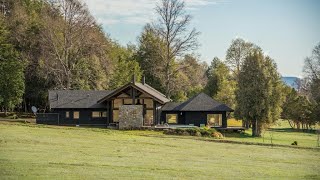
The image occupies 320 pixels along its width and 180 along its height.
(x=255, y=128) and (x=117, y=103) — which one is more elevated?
(x=117, y=103)

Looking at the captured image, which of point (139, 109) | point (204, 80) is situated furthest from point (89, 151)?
point (204, 80)

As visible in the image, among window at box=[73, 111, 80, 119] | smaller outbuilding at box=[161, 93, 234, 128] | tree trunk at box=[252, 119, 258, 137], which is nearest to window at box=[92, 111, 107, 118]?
window at box=[73, 111, 80, 119]

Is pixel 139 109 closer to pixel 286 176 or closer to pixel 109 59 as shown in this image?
pixel 109 59

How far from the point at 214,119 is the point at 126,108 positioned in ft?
30.0

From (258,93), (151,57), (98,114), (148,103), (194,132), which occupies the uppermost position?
(151,57)

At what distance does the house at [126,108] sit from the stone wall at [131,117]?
0.10m

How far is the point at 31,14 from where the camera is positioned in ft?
211

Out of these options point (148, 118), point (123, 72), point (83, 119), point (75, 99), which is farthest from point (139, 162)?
point (123, 72)

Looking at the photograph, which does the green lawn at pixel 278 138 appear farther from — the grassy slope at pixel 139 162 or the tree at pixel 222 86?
the tree at pixel 222 86

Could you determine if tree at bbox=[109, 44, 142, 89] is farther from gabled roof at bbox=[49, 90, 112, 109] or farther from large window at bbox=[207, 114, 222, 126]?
large window at bbox=[207, 114, 222, 126]

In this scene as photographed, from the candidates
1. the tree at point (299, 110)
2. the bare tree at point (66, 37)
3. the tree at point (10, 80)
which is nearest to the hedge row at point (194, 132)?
the bare tree at point (66, 37)

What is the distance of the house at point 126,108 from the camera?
46.2m

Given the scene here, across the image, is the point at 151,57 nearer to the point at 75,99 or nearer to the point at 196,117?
the point at 196,117

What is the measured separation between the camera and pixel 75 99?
1896 inches
